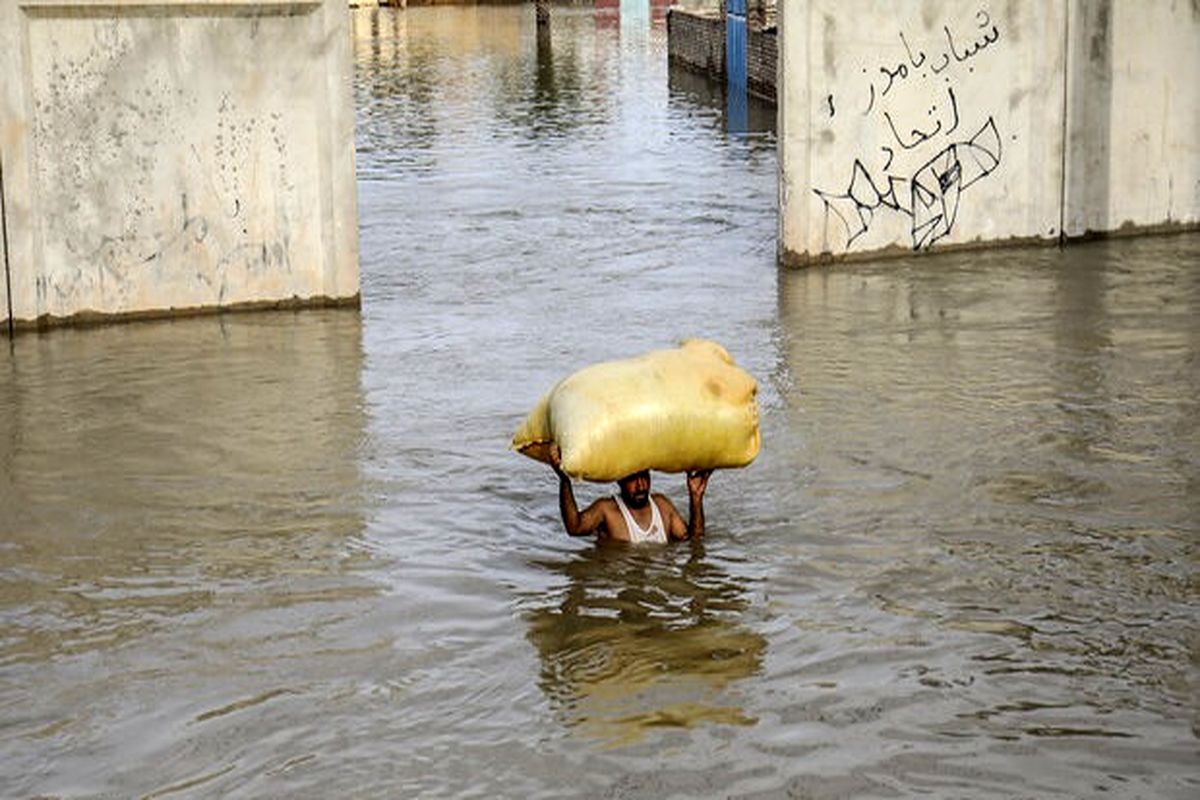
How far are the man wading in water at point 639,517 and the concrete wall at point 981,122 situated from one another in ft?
23.0

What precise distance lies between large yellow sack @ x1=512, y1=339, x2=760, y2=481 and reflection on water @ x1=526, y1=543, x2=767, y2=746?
446mm

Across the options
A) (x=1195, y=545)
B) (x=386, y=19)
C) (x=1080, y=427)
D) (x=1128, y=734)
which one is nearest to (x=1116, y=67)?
(x=1080, y=427)

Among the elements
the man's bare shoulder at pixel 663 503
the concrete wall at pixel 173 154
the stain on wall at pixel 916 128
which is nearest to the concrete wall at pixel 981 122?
the stain on wall at pixel 916 128

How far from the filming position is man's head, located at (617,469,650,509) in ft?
27.9

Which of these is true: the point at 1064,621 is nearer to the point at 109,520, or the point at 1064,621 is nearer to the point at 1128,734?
the point at 1128,734

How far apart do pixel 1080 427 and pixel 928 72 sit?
5.57 meters

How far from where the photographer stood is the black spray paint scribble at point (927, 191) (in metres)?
15.6

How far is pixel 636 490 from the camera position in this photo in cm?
858

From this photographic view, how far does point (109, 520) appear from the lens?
30.9ft

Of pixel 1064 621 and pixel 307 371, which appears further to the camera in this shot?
pixel 307 371

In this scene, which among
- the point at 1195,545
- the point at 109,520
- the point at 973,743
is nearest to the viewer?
the point at 973,743

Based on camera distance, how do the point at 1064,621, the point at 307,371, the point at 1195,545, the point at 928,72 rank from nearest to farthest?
the point at 1064,621 < the point at 1195,545 < the point at 307,371 < the point at 928,72

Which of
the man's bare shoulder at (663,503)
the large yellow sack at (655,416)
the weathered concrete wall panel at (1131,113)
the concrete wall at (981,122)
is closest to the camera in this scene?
the large yellow sack at (655,416)

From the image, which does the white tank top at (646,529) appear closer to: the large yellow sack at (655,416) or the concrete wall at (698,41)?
the large yellow sack at (655,416)
